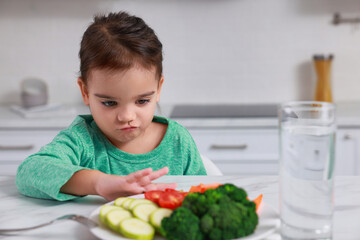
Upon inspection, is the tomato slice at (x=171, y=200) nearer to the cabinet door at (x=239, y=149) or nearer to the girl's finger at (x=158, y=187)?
the girl's finger at (x=158, y=187)

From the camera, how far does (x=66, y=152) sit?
1151mm

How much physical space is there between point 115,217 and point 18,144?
6.24ft

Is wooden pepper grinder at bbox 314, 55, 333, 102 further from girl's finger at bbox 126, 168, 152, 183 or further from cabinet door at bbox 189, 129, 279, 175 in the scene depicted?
girl's finger at bbox 126, 168, 152, 183

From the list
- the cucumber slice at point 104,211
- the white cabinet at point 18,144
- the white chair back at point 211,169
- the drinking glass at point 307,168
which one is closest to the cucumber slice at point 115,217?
the cucumber slice at point 104,211

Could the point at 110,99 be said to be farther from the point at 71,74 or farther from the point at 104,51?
the point at 71,74

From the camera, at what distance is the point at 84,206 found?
A: 89cm

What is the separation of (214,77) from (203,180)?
1909mm

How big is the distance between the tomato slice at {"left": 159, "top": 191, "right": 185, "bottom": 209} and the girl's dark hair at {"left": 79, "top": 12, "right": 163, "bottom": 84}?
48cm

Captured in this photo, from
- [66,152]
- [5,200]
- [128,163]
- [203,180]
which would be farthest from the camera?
[128,163]

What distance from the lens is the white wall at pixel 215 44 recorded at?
9.27ft

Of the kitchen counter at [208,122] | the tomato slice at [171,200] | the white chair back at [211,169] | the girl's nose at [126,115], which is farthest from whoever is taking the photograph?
the kitchen counter at [208,122]

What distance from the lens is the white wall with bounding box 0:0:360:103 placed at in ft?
9.27

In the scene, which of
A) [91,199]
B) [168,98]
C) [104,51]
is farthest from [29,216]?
[168,98]

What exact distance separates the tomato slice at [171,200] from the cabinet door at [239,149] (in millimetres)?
1653
